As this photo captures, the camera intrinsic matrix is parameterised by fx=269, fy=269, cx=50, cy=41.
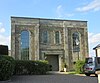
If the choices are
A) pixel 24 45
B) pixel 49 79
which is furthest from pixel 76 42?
pixel 49 79

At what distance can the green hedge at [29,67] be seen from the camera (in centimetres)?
3066

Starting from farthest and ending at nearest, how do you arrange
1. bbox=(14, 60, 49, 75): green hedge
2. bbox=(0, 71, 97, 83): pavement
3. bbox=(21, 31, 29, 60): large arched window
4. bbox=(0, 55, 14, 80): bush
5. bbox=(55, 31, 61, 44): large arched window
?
bbox=(55, 31, 61, 44): large arched window
bbox=(21, 31, 29, 60): large arched window
bbox=(14, 60, 49, 75): green hedge
bbox=(0, 71, 97, 83): pavement
bbox=(0, 55, 14, 80): bush

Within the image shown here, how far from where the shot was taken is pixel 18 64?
1217 inches

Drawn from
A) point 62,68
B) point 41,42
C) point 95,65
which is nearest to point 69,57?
point 62,68

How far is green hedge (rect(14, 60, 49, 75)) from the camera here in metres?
30.7

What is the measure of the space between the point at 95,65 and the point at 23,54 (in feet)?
58.7

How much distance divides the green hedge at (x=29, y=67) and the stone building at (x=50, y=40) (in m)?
10.7

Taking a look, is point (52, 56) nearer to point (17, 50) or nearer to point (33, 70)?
point (17, 50)

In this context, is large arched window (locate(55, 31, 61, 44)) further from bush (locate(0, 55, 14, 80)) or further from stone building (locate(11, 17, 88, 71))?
bush (locate(0, 55, 14, 80))

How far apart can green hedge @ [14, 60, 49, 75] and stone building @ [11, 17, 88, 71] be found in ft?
35.1

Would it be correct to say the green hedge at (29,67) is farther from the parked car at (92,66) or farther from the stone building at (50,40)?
the stone building at (50,40)

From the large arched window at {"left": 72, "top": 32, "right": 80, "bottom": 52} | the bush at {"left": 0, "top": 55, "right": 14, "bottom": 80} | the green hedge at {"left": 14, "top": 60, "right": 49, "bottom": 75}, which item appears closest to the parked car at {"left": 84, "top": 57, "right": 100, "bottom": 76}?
the green hedge at {"left": 14, "top": 60, "right": 49, "bottom": 75}

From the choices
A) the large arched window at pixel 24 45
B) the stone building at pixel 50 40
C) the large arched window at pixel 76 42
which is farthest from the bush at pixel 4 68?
the large arched window at pixel 76 42

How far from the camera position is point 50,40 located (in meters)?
44.8
